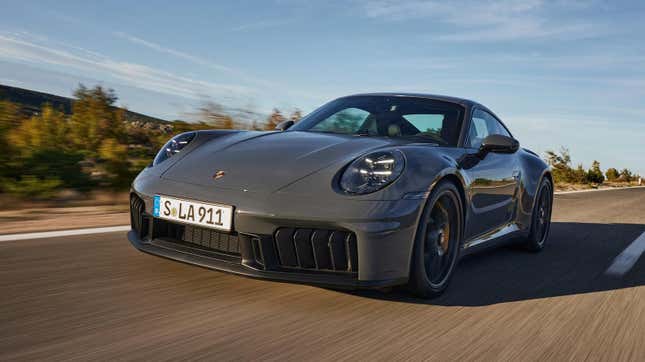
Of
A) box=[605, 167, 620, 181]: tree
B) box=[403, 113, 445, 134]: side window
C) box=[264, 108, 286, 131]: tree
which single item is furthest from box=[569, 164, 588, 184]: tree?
box=[403, 113, 445, 134]: side window

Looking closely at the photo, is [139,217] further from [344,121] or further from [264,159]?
[344,121]

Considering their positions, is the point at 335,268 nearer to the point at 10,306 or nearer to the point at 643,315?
the point at 10,306

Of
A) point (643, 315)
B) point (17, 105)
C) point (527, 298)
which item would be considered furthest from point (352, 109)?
point (17, 105)

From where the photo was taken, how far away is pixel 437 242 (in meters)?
3.53

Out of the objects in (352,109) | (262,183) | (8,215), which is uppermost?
(352,109)

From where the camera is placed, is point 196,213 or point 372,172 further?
point 372,172

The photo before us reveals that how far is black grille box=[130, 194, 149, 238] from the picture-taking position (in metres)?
3.32

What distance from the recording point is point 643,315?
3.44 meters

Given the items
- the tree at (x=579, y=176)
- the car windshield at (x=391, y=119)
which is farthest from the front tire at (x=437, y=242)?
the tree at (x=579, y=176)

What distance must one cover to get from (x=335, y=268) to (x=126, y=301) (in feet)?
3.21

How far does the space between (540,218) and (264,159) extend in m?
3.15

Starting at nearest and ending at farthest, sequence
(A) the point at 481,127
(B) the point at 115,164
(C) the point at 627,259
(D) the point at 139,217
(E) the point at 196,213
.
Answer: (E) the point at 196,213 → (D) the point at 139,217 → (A) the point at 481,127 → (C) the point at 627,259 → (B) the point at 115,164

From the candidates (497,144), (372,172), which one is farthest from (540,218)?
(372,172)

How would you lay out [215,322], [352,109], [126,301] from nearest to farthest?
1. [215,322]
2. [126,301]
3. [352,109]
